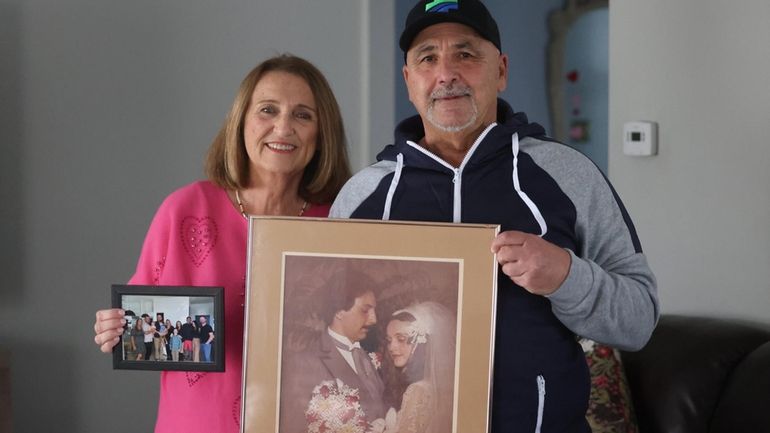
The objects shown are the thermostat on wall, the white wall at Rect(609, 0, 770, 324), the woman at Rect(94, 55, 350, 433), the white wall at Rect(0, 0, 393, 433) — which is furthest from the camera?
the white wall at Rect(0, 0, 393, 433)

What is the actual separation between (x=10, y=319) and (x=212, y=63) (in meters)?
1.24

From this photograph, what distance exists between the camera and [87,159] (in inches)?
148

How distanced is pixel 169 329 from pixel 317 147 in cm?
51

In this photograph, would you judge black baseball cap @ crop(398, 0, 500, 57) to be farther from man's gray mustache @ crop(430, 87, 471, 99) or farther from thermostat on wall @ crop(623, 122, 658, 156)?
thermostat on wall @ crop(623, 122, 658, 156)

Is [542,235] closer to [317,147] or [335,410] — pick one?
[335,410]

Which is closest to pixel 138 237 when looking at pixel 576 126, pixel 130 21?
pixel 130 21

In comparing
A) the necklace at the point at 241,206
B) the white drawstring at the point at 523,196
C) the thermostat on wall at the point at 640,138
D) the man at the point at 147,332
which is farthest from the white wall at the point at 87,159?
the white drawstring at the point at 523,196

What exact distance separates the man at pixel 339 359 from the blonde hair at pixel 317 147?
0.49 m

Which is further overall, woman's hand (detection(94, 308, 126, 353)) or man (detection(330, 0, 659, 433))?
woman's hand (detection(94, 308, 126, 353))

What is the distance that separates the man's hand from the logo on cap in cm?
45

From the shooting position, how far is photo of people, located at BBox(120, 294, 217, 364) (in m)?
1.91

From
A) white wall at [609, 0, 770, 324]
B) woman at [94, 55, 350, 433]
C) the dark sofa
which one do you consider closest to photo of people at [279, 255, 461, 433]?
woman at [94, 55, 350, 433]

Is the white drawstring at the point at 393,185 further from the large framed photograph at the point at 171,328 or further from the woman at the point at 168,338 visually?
the woman at the point at 168,338

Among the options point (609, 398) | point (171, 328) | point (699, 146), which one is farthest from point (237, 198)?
point (699, 146)
